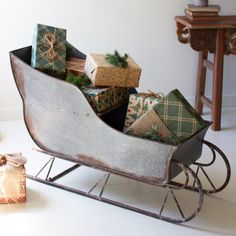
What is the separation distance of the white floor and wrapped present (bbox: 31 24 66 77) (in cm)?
55

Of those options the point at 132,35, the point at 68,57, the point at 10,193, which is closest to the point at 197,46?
the point at 132,35

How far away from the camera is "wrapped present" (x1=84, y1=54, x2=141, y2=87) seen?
2.37 meters

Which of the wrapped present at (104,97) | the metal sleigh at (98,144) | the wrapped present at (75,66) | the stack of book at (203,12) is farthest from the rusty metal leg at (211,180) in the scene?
the stack of book at (203,12)

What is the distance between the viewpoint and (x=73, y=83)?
94.7 inches

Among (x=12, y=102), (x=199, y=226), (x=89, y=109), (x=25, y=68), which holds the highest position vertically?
(x=25, y=68)

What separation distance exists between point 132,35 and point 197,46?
0.50m

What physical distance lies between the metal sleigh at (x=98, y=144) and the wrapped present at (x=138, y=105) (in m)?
0.11

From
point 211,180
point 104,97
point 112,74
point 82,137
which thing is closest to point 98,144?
point 82,137

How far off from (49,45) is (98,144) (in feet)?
1.94

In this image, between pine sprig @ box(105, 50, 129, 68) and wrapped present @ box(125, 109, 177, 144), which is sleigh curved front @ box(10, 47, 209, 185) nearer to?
wrapped present @ box(125, 109, 177, 144)

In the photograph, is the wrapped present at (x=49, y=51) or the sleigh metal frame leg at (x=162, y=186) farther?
the wrapped present at (x=49, y=51)

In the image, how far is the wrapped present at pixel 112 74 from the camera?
2.37 meters

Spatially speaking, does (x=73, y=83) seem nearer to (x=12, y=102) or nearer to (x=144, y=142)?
(x=144, y=142)

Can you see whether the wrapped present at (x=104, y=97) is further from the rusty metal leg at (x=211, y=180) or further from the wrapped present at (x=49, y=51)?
the rusty metal leg at (x=211, y=180)
